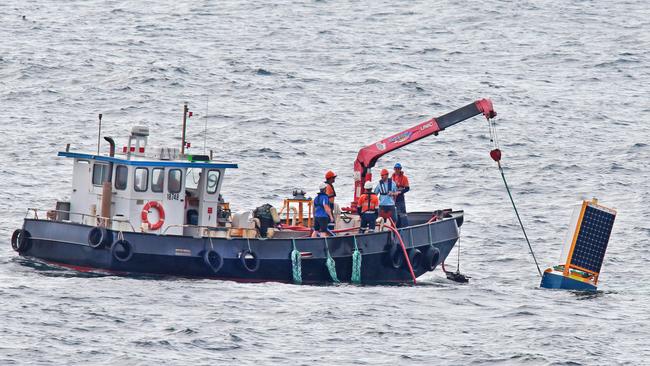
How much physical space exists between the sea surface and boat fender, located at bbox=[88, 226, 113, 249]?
73 cm

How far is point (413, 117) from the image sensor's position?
5500 centimetres

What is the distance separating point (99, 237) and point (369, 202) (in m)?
6.07

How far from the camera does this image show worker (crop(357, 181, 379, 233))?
102 ft

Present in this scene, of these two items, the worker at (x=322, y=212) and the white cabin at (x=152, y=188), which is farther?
the white cabin at (x=152, y=188)

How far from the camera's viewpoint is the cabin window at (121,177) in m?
30.5

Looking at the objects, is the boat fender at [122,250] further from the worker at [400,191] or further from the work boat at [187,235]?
the worker at [400,191]

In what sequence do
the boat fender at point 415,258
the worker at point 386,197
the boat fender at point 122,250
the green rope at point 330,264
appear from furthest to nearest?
the boat fender at point 415,258, the worker at point 386,197, the green rope at point 330,264, the boat fender at point 122,250

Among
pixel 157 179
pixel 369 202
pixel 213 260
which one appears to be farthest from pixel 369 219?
pixel 157 179

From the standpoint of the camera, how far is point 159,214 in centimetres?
3042

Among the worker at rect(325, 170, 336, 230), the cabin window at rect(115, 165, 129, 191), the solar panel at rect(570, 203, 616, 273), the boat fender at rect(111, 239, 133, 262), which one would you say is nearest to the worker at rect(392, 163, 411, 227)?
the worker at rect(325, 170, 336, 230)

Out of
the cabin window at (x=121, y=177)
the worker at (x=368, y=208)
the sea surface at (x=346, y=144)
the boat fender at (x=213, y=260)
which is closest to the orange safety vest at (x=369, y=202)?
the worker at (x=368, y=208)

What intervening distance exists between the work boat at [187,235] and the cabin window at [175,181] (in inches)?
0.9

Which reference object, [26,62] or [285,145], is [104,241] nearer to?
[285,145]

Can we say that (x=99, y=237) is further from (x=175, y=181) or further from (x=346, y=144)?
(x=346, y=144)
